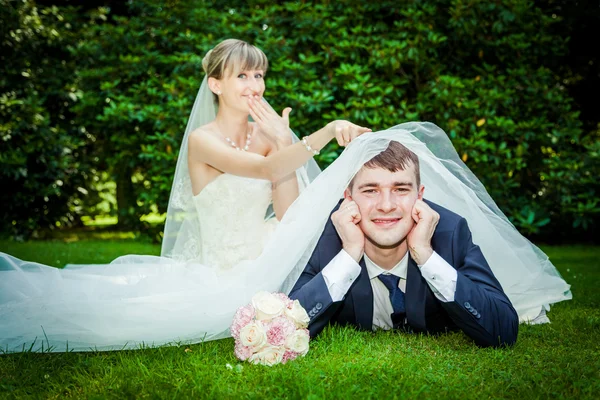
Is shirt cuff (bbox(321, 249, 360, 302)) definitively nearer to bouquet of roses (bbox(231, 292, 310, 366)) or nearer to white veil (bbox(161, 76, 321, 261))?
bouquet of roses (bbox(231, 292, 310, 366))

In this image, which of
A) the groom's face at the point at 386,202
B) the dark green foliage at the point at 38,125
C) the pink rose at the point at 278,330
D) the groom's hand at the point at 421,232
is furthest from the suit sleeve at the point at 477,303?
the dark green foliage at the point at 38,125

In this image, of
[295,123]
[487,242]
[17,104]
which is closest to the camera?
[487,242]

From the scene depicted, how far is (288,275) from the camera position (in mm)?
3553

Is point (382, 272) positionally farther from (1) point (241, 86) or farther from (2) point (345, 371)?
(1) point (241, 86)

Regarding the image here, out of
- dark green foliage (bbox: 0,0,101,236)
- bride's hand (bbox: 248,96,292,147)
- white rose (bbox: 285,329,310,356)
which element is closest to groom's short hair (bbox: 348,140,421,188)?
white rose (bbox: 285,329,310,356)

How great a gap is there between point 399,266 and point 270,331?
0.92 m

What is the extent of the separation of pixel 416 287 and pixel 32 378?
6.86 feet

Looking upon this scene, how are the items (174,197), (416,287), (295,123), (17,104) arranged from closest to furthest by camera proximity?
(416,287) → (174,197) → (295,123) → (17,104)

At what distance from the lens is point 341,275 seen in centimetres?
329

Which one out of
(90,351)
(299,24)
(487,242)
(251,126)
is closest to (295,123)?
(299,24)

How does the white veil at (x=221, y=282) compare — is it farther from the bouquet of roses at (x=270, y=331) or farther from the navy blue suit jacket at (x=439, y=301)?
the bouquet of roses at (x=270, y=331)

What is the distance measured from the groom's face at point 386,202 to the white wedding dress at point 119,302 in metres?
0.88

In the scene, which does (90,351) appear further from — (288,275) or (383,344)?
(383,344)

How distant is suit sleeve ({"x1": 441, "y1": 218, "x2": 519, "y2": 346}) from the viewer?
10.3 ft
